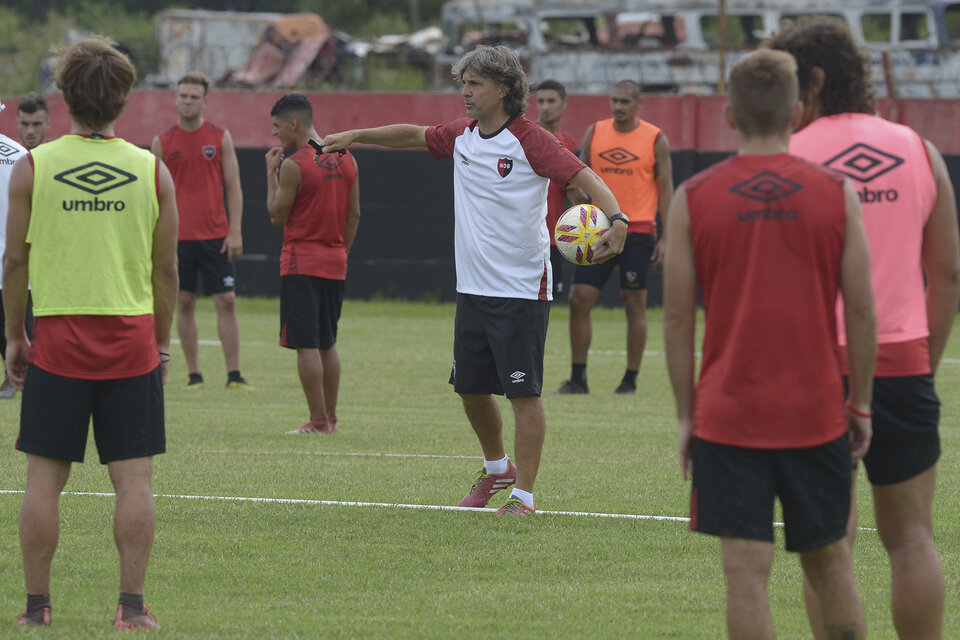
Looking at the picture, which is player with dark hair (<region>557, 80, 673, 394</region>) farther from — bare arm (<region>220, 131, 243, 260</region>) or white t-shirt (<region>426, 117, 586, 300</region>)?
white t-shirt (<region>426, 117, 586, 300</region>)

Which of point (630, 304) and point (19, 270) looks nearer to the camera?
point (19, 270)

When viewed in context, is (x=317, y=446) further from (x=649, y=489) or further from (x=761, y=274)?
(x=761, y=274)

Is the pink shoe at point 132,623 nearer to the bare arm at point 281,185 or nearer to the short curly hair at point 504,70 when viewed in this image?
the short curly hair at point 504,70

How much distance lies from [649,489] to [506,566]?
73.9 inches

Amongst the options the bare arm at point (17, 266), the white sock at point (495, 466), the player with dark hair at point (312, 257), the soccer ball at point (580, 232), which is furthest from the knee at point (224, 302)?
the bare arm at point (17, 266)

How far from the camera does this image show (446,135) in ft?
23.5

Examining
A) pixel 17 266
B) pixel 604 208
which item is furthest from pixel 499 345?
pixel 17 266

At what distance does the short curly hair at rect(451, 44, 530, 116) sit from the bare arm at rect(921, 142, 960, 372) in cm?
287

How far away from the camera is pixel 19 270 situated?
192 inches

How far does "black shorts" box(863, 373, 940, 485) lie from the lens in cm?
424

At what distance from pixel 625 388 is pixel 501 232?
526 cm

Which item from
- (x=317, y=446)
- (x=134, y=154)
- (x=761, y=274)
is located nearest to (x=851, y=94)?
(x=761, y=274)

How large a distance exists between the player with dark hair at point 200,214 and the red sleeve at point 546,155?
5557 mm

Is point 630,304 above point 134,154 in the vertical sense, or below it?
below
